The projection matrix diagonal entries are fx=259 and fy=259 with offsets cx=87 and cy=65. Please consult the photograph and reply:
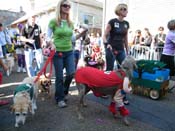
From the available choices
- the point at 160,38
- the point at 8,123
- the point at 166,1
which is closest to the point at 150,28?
the point at 166,1

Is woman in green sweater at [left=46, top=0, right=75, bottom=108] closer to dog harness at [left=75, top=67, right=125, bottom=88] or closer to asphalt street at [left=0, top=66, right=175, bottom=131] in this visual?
asphalt street at [left=0, top=66, right=175, bottom=131]

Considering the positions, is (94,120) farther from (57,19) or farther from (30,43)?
(30,43)

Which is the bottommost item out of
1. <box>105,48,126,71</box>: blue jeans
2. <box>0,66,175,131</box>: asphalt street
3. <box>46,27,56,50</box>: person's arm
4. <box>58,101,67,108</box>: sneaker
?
<box>0,66,175,131</box>: asphalt street

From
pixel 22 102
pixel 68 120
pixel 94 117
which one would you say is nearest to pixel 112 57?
pixel 94 117

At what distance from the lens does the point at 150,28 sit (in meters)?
14.1

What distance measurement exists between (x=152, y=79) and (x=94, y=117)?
2.09 meters

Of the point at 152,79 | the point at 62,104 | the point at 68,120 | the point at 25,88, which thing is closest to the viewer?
the point at 25,88

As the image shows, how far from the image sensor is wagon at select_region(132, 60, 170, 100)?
6.14m

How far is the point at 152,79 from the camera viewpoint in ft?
20.4

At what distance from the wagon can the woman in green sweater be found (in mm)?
1937

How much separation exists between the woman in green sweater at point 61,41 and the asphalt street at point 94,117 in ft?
1.61

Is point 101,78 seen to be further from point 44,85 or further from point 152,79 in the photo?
point 152,79

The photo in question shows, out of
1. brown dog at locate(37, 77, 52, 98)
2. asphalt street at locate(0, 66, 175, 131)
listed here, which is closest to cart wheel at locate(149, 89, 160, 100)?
asphalt street at locate(0, 66, 175, 131)

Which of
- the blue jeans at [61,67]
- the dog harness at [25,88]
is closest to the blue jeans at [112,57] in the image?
the blue jeans at [61,67]
